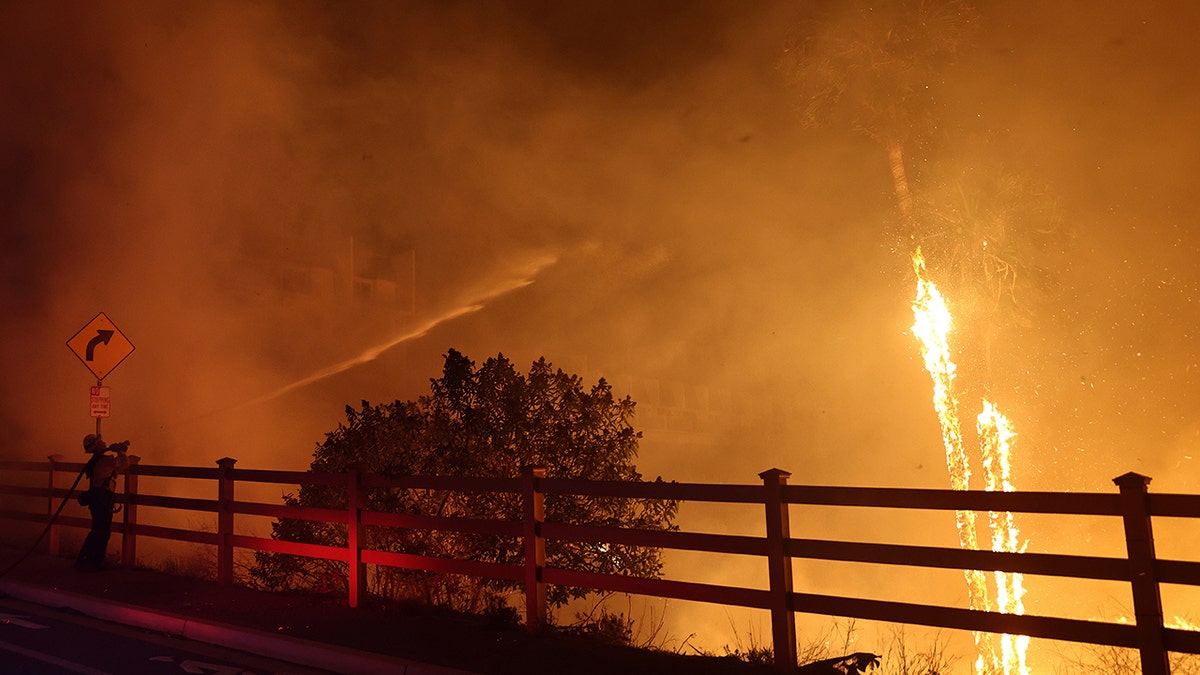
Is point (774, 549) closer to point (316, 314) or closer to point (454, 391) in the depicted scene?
point (454, 391)

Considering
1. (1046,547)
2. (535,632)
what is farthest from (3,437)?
(1046,547)

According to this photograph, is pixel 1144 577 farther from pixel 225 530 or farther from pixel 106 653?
pixel 225 530

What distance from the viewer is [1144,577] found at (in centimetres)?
467

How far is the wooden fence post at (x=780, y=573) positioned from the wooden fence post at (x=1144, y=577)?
5.99 ft

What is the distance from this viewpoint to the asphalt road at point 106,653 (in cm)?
624

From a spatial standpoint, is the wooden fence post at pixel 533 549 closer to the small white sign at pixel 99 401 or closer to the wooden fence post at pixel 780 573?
the wooden fence post at pixel 780 573

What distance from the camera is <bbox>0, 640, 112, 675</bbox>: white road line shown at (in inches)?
242

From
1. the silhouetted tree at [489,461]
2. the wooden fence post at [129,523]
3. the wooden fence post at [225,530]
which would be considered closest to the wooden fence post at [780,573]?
the silhouetted tree at [489,461]

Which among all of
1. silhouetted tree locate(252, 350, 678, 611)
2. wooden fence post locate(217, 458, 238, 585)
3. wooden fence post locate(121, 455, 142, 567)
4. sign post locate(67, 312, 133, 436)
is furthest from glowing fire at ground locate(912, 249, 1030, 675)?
sign post locate(67, 312, 133, 436)

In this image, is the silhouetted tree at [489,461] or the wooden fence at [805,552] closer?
the wooden fence at [805,552]

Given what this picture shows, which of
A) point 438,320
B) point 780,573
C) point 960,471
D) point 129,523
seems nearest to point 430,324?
point 438,320

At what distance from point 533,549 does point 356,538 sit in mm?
1902

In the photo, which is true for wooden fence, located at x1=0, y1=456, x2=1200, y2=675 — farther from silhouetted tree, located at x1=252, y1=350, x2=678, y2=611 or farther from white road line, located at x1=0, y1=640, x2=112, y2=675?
white road line, located at x1=0, y1=640, x2=112, y2=675

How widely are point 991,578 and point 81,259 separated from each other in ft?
68.1
